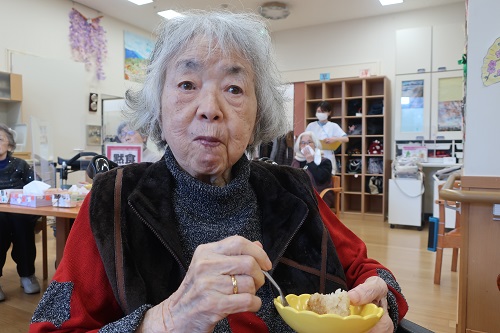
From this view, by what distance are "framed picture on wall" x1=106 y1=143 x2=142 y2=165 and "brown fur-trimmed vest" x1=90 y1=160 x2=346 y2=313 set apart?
1212 mm

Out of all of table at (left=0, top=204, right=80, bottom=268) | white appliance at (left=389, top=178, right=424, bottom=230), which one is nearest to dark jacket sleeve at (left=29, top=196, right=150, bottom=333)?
table at (left=0, top=204, right=80, bottom=268)

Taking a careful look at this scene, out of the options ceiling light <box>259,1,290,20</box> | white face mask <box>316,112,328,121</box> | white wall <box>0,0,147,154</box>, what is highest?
ceiling light <box>259,1,290,20</box>

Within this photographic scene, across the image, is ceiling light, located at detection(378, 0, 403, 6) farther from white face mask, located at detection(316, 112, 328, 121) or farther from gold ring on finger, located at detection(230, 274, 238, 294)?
gold ring on finger, located at detection(230, 274, 238, 294)

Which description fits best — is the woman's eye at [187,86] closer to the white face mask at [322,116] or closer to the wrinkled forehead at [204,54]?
the wrinkled forehead at [204,54]

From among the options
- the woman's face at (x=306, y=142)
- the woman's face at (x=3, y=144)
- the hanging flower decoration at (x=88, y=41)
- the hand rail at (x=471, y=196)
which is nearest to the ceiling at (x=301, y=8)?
the hanging flower decoration at (x=88, y=41)

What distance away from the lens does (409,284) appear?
9.92 feet

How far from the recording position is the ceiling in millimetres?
5953

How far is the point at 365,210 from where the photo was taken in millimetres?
6422

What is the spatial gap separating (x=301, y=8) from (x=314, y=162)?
3206 millimetres

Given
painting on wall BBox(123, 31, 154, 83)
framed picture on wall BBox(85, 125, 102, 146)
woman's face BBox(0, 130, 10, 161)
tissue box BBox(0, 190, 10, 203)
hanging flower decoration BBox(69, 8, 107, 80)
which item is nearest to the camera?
tissue box BBox(0, 190, 10, 203)

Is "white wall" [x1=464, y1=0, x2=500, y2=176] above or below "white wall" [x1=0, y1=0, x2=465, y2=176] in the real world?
below

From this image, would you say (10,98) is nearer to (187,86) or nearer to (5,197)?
(5,197)

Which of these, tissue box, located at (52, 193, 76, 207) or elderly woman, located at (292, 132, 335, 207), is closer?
tissue box, located at (52, 193, 76, 207)

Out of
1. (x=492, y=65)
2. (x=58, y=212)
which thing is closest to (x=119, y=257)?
(x=58, y=212)
